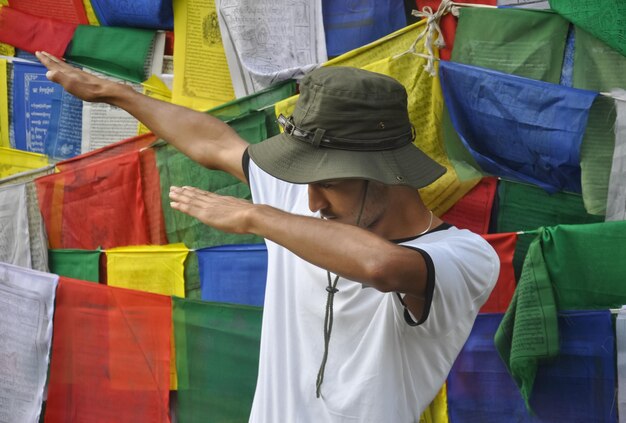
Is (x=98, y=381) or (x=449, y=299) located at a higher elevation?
(x=449, y=299)

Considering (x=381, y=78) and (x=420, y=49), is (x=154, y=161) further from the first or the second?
(x=381, y=78)

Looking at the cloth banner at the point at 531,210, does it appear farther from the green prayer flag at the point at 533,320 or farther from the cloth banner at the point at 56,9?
the cloth banner at the point at 56,9

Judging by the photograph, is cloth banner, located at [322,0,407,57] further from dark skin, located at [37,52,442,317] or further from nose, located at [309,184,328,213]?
nose, located at [309,184,328,213]

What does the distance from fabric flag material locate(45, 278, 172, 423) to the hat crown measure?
78.0 inches

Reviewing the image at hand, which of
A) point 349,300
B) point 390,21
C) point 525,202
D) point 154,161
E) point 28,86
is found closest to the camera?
point 349,300

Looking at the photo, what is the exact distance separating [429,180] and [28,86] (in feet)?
11.1

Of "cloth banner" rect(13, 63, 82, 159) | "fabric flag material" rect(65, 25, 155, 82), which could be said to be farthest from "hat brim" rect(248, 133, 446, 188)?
"cloth banner" rect(13, 63, 82, 159)

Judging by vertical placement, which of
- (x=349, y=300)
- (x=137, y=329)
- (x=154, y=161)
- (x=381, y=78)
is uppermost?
(x=381, y=78)

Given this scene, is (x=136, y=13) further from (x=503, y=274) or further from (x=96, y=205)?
(x=503, y=274)

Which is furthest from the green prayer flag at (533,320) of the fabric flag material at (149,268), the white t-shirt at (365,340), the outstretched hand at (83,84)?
the fabric flag material at (149,268)

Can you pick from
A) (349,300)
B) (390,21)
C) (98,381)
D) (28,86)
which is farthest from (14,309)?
(349,300)

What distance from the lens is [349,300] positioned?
231cm

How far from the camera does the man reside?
7.13ft

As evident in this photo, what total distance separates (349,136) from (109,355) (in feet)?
7.68
